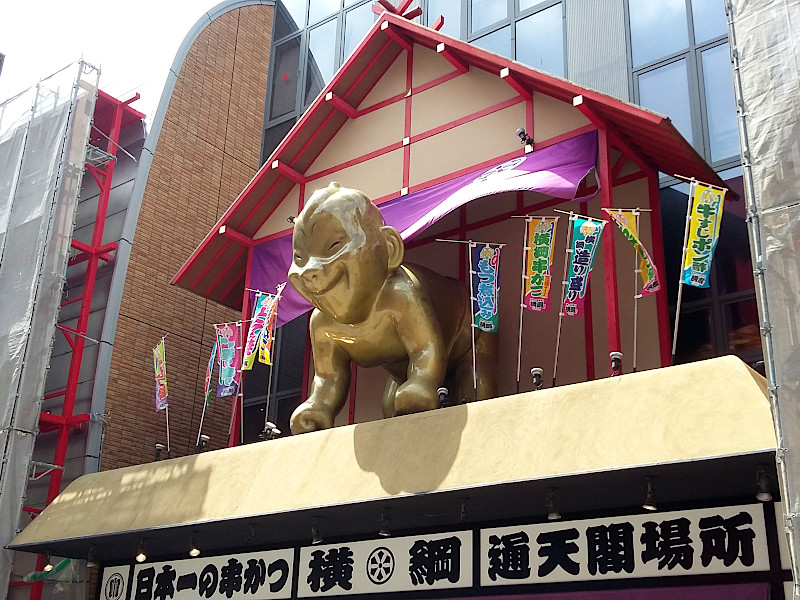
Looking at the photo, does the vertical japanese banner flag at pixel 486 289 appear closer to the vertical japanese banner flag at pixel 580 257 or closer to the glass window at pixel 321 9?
the vertical japanese banner flag at pixel 580 257

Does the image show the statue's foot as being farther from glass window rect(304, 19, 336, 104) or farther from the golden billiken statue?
glass window rect(304, 19, 336, 104)

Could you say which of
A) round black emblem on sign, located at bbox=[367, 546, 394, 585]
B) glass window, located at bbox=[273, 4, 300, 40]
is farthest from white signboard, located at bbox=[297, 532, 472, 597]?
glass window, located at bbox=[273, 4, 300, 40]

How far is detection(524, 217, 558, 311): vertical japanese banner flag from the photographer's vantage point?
382 inches

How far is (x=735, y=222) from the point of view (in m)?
11.3

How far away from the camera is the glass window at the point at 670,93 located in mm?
12500

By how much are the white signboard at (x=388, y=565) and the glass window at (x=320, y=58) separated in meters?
9.27

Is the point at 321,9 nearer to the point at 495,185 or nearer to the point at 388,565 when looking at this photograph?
the point at 495,185

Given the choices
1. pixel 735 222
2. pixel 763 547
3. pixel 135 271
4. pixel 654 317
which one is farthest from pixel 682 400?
pixel 135 271

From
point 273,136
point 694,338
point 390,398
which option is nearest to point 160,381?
point 390,398

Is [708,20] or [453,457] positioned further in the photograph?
[708,20]

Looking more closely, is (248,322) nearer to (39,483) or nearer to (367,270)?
(367,270)

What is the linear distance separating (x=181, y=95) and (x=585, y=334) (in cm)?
883

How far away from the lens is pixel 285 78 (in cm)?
1786

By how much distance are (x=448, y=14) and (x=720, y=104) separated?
5524 millimetres
